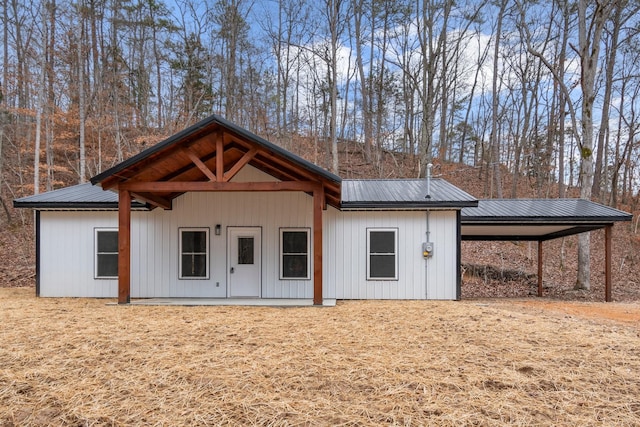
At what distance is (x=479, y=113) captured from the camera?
25484 mm

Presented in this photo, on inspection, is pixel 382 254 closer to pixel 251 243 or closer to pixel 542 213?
pixel 251 243

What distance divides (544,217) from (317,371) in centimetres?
763

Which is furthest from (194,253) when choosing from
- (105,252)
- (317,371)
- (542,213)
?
(542,213)

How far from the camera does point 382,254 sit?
9.01 meters

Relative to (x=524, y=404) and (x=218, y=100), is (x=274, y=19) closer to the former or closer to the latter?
(x=218, y=100)

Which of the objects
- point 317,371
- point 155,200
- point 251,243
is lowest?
point 317,371

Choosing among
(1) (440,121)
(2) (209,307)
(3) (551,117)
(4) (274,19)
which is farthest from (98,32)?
(3) (551,117)

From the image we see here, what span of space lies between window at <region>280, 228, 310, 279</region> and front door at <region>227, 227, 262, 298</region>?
563mm

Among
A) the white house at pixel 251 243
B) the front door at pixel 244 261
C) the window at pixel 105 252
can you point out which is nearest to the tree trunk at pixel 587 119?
the white house at pixel 251 243

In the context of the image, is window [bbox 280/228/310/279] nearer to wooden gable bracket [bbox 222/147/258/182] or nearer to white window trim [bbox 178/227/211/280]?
white window trim [bbox 178/227/211/280]

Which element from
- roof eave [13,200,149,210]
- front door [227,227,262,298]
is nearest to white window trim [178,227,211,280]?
front door [227,227,262,298]

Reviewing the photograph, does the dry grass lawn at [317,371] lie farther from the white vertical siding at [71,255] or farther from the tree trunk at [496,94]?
the tree trunk at [496,94]

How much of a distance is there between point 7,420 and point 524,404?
3691 millimetres

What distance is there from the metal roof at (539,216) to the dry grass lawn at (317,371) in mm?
3450
